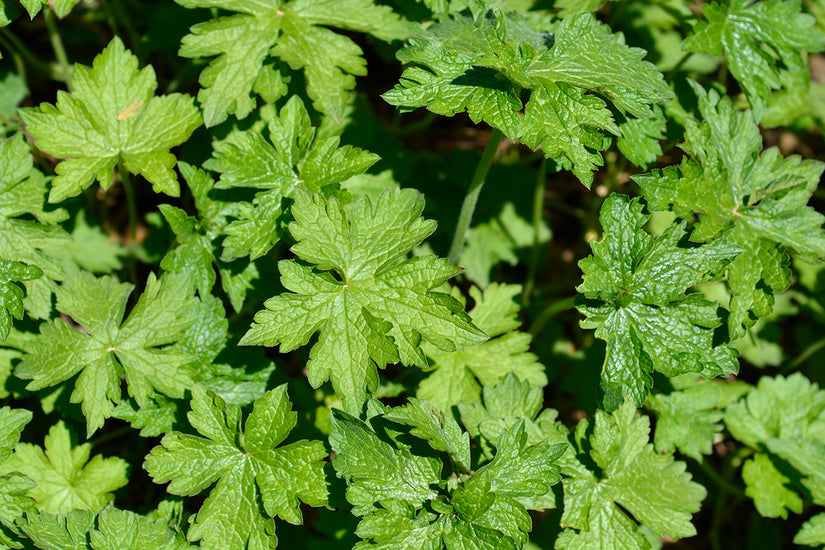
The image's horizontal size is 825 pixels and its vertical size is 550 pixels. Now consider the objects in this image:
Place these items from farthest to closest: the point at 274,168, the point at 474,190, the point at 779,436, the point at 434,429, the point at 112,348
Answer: the point at 779,436
the point at 474,190
the point at 274,168
the point at 112,348
the point at 434,429

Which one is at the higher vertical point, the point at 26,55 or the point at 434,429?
the point at 26,55

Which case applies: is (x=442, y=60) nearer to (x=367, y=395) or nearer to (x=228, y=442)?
(x=367, y=395)

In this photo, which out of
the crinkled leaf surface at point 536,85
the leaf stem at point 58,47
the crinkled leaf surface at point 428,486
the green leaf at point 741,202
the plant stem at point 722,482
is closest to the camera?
the crinkled leaf surface at point 428,486

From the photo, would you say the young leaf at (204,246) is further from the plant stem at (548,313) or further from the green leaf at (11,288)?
the plant stem at (548,313)

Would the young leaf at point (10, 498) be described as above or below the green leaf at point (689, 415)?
above

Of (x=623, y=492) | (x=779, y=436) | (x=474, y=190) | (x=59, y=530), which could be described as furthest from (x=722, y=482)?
(x=59, y=530)

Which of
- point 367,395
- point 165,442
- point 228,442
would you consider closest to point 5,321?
point 165,442

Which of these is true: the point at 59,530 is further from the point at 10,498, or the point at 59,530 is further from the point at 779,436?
the point at 779,436

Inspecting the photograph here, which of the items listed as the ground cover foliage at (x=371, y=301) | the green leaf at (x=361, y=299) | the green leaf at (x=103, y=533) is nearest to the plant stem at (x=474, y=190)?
the ground cover foliage at (x=371, y=301)
